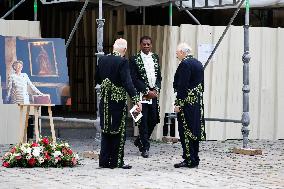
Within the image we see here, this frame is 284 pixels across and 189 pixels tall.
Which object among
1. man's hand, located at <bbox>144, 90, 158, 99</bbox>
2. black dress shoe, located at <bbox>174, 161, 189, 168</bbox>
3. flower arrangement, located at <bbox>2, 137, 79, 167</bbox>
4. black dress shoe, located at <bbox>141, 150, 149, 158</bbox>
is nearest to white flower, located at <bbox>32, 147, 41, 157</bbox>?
flower arrangement, located at <bbox>2, 137, 79, 167</bbox>

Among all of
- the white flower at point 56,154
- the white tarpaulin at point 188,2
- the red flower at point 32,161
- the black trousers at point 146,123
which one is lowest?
the red flower at point 32,161

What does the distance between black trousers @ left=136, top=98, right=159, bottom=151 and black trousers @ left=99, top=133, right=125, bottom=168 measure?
172 cm

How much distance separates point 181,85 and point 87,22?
314 inches

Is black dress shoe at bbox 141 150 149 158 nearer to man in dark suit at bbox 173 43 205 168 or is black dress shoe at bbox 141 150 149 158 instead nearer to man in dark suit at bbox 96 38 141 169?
man in dark suit at bbox 173 43 205 168

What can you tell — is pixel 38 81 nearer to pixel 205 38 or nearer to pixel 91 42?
pixel 205 38

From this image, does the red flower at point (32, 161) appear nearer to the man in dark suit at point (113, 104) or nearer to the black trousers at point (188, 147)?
the man in dark suit at point (113, 104)

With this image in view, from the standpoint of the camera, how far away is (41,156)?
12.9 m

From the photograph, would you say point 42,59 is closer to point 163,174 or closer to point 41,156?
point 41,156

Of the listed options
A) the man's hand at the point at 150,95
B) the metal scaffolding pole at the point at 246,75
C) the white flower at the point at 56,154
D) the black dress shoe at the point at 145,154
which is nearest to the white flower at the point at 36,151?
the white flower at the point at 56,154

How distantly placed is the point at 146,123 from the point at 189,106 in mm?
1674

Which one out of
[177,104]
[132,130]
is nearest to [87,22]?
[132,130]

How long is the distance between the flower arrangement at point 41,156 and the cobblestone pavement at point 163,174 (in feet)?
0.63

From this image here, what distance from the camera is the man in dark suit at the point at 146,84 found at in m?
14.7

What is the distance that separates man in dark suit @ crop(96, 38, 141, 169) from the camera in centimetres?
1288
